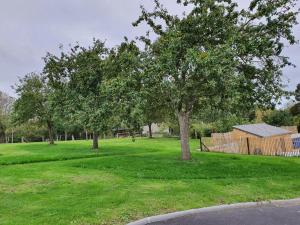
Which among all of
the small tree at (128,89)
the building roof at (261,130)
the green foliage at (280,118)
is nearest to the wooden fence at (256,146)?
the building roof at (261,130)

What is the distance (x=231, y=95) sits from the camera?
57.4ft

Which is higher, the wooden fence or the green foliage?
the green foliage

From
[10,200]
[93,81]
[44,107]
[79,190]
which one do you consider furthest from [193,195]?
[44,107]

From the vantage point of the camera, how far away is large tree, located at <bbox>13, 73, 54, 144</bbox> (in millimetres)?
41906

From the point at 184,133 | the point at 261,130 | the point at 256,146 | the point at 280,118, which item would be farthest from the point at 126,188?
the point at 280,118

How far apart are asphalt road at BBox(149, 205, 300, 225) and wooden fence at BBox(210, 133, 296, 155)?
19.1 meters

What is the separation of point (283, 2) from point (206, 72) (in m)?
5.80

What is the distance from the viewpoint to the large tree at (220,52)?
57.0ft

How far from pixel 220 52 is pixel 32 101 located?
29469 millimetres

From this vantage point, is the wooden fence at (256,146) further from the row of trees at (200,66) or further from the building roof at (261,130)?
the row of trees at (200,66)

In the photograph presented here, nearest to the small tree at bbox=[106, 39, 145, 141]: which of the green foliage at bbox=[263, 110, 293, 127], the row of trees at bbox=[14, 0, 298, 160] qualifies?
the row of trees at bbox=[14, 0, 298, 160]

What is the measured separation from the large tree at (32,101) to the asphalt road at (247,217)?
1311 inches

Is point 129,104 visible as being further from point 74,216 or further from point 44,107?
point 44,107

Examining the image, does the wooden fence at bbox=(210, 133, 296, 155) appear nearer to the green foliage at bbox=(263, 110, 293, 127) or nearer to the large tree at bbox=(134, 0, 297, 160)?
the large tree at bbox=(134, 0, 297, 160)
